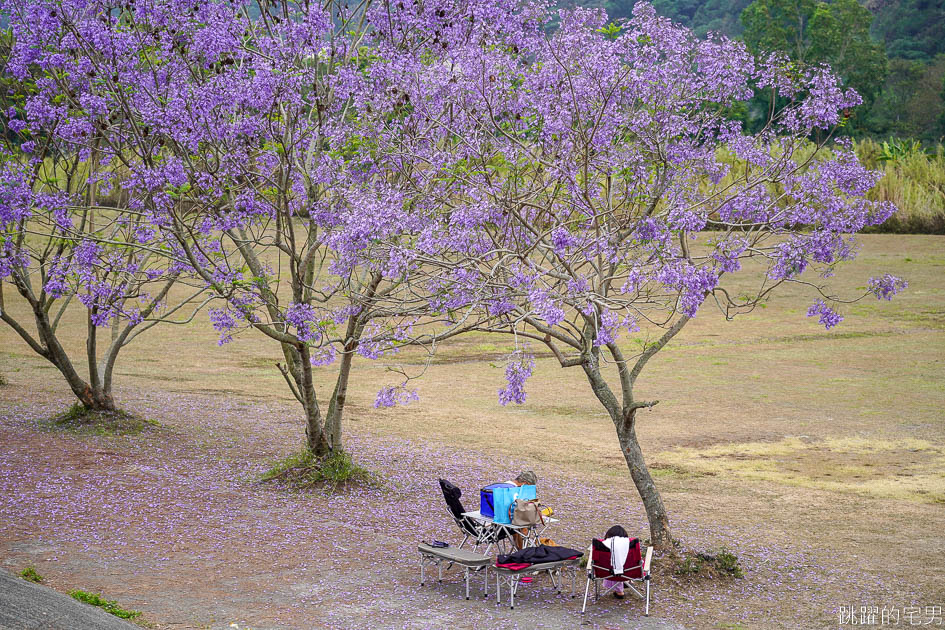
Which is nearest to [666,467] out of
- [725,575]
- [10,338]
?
[725,575]

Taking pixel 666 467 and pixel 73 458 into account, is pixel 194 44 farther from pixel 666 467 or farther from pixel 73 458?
pixel 666 467

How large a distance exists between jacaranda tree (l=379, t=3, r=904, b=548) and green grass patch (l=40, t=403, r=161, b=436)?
21.4 ft

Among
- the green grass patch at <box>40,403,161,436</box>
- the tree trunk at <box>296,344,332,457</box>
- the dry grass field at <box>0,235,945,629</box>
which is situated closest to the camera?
the dry grass field at <box>0,235,945,629</box>

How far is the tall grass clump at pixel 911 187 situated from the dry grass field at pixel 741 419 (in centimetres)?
630

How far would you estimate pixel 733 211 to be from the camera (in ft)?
28.5

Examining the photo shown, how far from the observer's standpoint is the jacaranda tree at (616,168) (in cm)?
766

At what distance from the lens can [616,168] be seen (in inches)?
344

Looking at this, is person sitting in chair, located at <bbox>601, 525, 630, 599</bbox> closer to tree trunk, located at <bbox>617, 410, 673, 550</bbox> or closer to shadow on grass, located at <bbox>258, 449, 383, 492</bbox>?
tree trunk, located at <bbox>617, 410, 673, 550</bbox>

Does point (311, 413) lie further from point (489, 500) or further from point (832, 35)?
point (832, 35)

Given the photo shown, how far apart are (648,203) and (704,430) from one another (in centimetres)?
695

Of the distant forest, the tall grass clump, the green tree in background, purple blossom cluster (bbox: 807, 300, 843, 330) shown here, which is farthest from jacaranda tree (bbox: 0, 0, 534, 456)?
the green tree in background

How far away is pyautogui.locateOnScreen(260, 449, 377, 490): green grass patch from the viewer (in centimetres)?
1059

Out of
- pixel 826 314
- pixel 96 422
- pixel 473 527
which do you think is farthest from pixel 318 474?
pixel 826 314

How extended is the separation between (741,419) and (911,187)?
20810 mm
